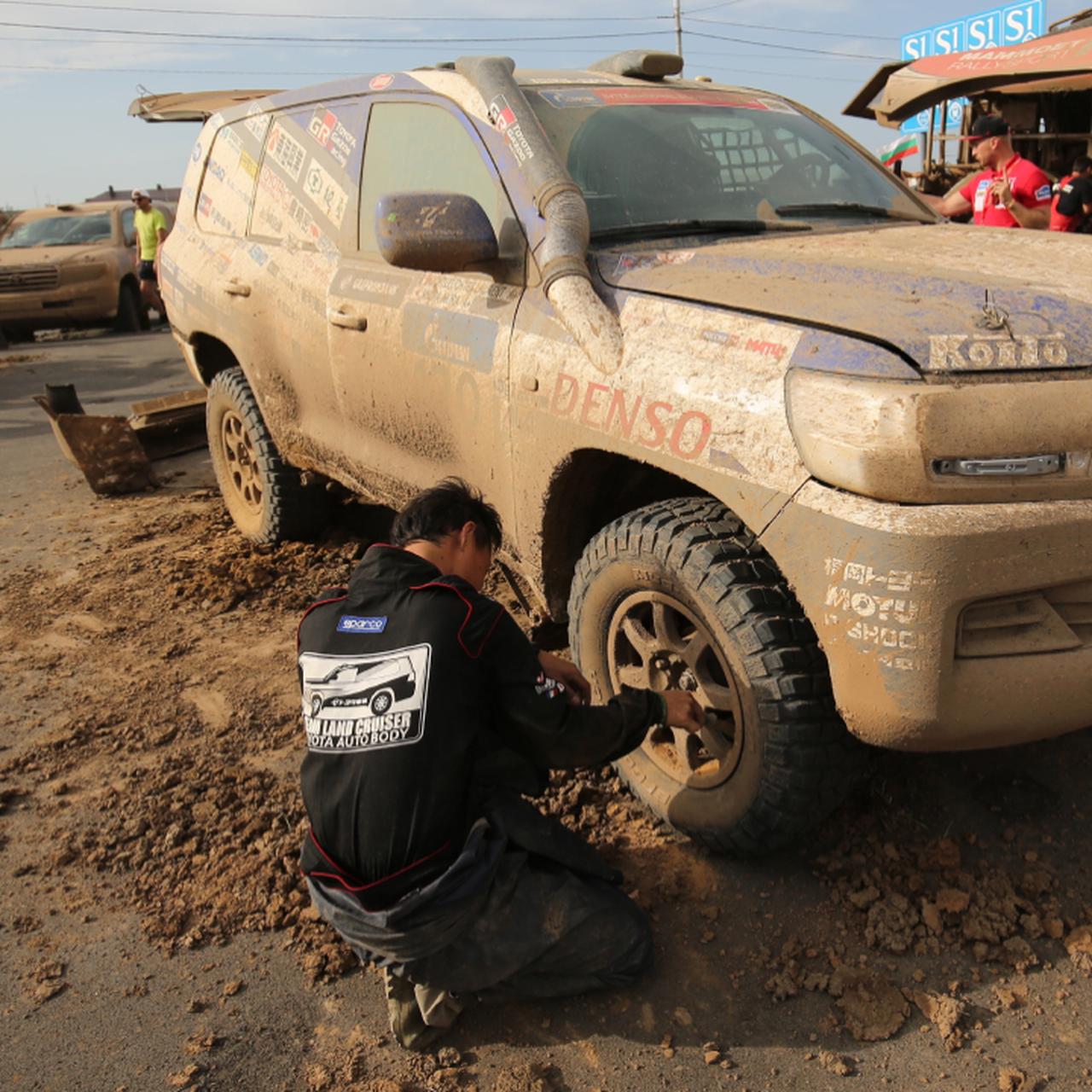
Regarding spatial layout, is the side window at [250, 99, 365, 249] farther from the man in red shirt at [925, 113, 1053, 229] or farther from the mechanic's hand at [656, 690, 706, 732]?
the man in red shirt at [925, 113, 1053, 229]

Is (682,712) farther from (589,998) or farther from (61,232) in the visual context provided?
(61,232)

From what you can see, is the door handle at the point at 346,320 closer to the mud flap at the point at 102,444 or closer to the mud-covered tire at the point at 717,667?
the mud-covered tire at the point at 717,667

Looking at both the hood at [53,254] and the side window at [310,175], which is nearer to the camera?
the side window at [310,175]

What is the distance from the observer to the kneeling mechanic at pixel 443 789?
85.2 inches

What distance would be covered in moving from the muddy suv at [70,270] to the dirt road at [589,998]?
13.3 meters

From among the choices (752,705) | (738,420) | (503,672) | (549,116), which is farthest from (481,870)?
(549,116)

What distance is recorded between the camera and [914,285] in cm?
238

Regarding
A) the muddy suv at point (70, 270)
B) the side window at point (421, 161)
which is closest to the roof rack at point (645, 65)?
the side window at point (421, 161)

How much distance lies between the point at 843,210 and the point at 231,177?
2762mm

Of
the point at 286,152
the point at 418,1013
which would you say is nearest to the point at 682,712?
the point at 418,1013

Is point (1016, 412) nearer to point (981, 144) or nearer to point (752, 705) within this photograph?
point (752, 705)

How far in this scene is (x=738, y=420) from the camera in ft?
7.50

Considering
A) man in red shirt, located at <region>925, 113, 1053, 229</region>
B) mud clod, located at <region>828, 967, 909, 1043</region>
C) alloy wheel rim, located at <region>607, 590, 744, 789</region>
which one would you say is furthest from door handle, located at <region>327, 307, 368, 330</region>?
→ man in red shirt, located at <region>925, 113, 1053, 229</region>

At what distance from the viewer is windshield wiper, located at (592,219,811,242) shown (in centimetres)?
304
